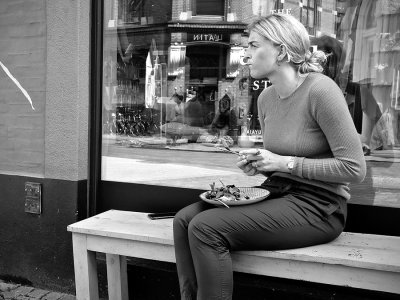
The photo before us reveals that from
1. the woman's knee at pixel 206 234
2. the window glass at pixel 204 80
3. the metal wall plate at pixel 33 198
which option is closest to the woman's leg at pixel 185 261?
the woman's knee at pixel 206 234

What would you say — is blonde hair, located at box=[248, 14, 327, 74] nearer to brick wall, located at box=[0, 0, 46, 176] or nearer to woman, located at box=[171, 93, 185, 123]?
woman, located at box=[171, 93, 185, 123]

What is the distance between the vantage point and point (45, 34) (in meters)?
3.18

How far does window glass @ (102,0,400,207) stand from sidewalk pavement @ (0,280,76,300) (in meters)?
0.84

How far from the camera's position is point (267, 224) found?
6.52 ft

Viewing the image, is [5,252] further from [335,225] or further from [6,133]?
[335,225]

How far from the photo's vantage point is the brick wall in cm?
322

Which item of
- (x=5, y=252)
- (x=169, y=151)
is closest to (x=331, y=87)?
(x=169, y=151)

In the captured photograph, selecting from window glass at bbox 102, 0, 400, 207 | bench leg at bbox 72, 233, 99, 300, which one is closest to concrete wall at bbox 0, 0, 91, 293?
window glass at bbox 102, 0, 400, 207

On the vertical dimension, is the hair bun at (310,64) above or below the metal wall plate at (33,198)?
above

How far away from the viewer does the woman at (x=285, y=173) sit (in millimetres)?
1964

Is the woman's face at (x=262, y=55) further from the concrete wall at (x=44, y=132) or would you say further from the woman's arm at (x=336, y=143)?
the concrete wall at (x=44, y=132)

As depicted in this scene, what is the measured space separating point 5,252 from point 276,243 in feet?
7.27

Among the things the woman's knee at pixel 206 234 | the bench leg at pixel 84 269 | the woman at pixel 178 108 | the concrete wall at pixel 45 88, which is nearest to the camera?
the woman's knee at pixel 206 234

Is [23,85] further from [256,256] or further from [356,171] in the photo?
[356,171]
